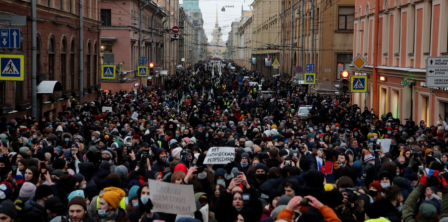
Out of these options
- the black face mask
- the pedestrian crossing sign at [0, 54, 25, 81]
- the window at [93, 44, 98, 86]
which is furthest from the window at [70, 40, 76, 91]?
the black face mask

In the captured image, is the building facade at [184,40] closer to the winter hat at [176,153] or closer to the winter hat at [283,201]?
the winter hat at [176,153]

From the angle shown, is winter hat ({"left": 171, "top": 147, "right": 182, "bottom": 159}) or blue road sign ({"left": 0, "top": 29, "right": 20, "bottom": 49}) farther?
blue road sign ({"left": 0, "top": 29, "right": 20, "bottom": 49})

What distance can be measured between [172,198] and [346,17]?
147 feet

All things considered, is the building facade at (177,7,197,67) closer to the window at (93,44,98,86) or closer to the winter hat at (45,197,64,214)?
the window at (93,44,98,86)

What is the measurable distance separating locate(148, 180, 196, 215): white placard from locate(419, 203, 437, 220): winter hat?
105 inches

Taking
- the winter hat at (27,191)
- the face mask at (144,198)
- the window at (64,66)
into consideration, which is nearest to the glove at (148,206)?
the face mask at (144,198)

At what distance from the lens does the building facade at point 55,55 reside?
25908mm

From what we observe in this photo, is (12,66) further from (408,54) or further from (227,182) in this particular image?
(408,54)

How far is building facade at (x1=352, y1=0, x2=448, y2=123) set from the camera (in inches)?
982

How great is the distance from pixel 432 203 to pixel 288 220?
234cm

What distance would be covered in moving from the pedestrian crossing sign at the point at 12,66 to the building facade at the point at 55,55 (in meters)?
4.05

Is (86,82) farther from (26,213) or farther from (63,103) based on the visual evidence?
(26,213)

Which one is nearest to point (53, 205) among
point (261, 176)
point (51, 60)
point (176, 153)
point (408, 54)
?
point (261, 176)

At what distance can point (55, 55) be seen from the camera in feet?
105
